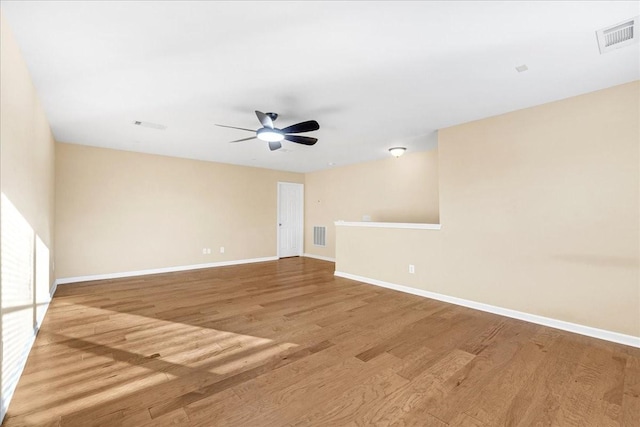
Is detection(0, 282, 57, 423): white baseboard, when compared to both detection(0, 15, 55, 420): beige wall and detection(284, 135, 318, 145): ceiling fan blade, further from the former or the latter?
detection(284, 135, 318, 145): ceiling fan blade

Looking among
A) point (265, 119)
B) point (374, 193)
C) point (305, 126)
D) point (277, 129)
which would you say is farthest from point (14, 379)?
point (374, 193)

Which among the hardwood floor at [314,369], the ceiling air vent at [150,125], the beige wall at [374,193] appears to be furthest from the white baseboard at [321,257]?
the ceiling air vent at [150,125]

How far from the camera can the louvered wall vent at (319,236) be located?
776 cm

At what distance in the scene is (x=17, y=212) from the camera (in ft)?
7.18

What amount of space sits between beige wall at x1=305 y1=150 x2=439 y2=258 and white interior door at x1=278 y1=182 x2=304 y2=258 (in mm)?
214

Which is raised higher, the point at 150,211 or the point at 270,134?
Result: the point at 270,134

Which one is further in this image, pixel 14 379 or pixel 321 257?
pixel 321 257

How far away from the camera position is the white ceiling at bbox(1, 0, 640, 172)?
184 centimetres

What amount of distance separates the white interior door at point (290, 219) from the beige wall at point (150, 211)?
47 centimetres

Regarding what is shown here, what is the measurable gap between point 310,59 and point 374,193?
4477mm

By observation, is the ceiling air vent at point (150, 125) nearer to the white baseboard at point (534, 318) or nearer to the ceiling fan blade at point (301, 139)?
the ceiling fan blade at point (301, 139)

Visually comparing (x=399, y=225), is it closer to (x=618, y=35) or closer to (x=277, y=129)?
(x=277, y=129)

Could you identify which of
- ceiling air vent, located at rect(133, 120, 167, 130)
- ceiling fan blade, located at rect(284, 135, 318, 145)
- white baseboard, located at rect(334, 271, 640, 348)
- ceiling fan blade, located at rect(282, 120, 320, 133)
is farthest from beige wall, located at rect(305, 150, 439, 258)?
ceiling air vent, located at rect(133, 120, 167, 130)

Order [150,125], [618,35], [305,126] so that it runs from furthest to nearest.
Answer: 1. [150,125]
2. [305,126]
3. [618,35]
